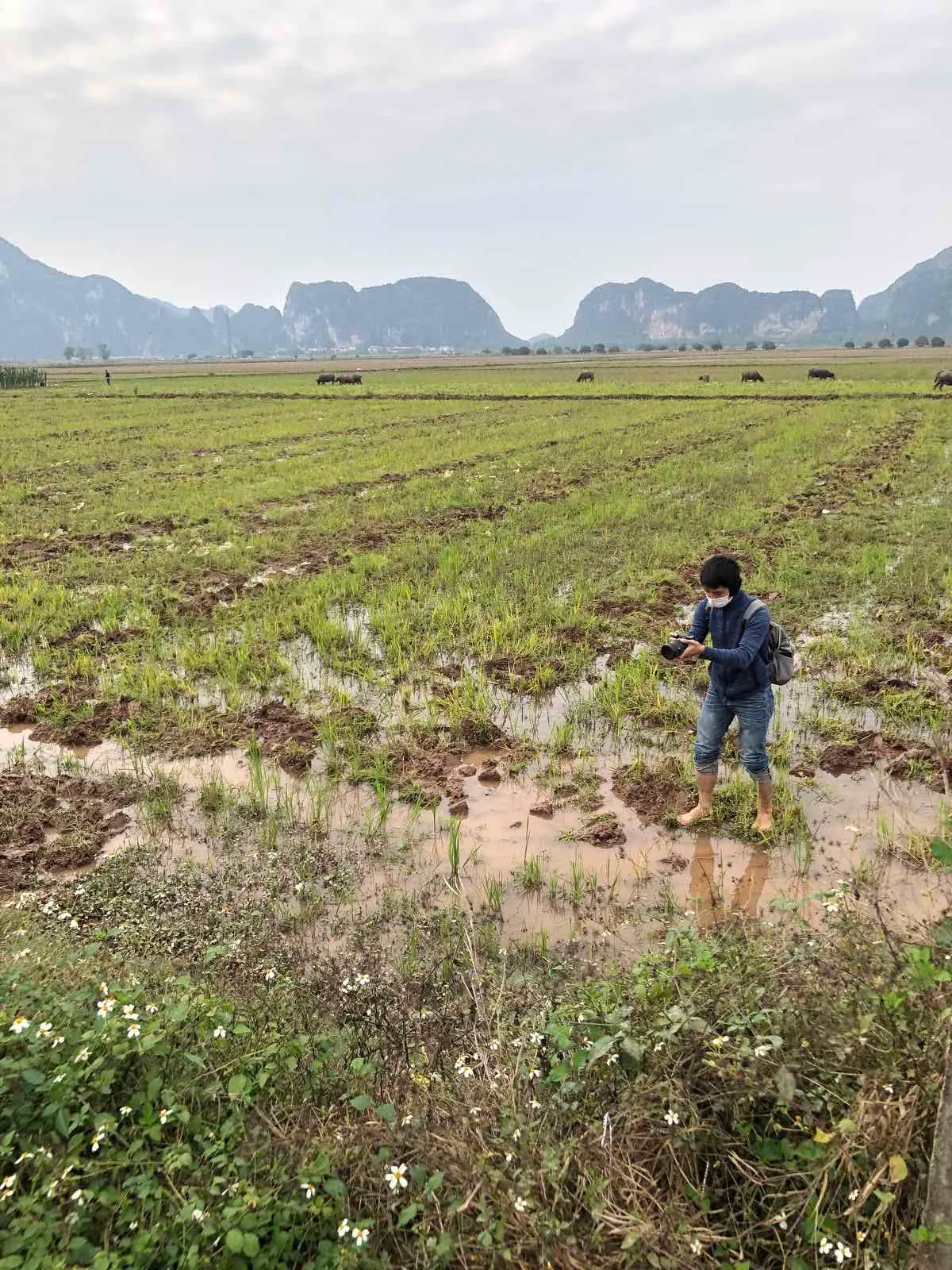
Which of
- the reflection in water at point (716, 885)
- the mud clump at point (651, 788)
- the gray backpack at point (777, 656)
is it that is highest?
the gray backpack at point (777, 656)

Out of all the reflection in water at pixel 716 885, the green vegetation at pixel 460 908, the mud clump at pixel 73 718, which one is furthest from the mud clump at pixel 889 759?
the mud clump at pixel 73 718

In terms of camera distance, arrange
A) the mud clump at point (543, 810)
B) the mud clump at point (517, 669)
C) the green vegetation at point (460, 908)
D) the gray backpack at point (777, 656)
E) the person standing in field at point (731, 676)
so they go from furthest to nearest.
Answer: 1. the mud clump at point (517, 669)
2. the mud clump at point (543, 810)
3. the gray backpack at point (777, 656)
4. the person standing in field at point (731, 676)
5. the green vegetation at point (460, 908)

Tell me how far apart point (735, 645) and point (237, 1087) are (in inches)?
135

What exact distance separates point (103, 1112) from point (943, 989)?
8.97 ft

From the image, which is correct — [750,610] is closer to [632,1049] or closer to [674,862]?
[674,862]

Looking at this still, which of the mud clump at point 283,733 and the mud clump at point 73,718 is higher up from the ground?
the mud clump at point 73,718

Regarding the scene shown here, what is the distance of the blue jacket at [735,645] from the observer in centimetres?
432

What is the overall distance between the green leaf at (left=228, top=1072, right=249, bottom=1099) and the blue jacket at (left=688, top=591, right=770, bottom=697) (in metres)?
3.14

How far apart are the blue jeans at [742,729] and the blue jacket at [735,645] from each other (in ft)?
0.26

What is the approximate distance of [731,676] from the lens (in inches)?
179

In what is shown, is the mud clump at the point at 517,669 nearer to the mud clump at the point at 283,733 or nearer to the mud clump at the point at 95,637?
the mud clump at the point at 283,733

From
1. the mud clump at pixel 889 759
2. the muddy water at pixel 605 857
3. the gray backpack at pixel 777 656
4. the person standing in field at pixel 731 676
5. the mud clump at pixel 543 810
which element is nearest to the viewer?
the muddy water at pixel 605 857

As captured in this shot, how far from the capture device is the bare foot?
479 cm

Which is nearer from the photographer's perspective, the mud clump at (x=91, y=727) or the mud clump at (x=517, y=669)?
the mud clump at (x=91, y=727)
